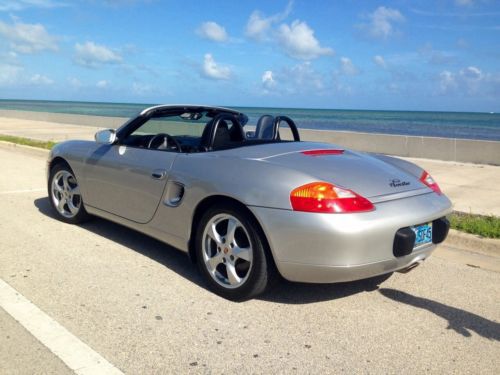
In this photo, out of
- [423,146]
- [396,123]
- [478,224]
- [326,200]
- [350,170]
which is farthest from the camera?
[396,123]

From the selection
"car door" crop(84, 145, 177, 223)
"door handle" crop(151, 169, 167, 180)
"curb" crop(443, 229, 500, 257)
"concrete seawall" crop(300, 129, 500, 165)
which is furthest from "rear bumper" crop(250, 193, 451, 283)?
"concrete seawall" crop(300, 129, 500, 165)

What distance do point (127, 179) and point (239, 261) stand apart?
1.40m

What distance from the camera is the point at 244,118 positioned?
17.0 feet

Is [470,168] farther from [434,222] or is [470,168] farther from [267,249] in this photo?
[267,249]

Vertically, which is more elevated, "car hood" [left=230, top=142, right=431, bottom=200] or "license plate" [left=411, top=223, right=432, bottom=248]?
"car hood" [left=230, top=142, right=431, bottom=200]

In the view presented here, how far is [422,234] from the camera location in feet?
11.2

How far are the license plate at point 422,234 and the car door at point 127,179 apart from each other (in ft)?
6.25

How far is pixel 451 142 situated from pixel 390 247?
31.3 feet

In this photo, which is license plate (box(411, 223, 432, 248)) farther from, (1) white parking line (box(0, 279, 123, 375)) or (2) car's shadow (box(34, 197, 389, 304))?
(1) white parking line (box(0, 279, 123, 375))

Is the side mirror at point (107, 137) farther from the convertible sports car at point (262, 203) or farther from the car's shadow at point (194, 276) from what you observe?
the car's shadow at point (194, 276)

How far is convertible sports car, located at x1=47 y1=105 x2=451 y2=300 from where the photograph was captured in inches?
122

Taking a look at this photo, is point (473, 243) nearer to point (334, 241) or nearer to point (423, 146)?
point (334, 241)

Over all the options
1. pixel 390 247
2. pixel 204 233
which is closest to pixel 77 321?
pixel 204 233

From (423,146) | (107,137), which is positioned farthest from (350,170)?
(423,146)
